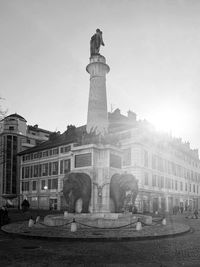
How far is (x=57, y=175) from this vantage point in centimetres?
5547

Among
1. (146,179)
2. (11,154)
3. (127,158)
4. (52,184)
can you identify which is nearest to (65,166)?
(52,184)

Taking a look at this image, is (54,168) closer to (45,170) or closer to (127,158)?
(45,170)

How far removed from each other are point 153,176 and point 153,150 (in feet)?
14.1

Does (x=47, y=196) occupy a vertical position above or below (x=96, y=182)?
below

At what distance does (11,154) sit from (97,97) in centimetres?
4749

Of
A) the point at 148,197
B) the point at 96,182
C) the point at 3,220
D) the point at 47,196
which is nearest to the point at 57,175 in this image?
the point at 47,196

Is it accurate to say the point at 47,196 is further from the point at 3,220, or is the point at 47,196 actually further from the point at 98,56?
the point at 98,56

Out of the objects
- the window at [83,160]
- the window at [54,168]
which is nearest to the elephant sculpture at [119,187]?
the window at [83,160]

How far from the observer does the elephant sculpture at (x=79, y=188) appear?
65.7ft

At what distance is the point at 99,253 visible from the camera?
11438mm

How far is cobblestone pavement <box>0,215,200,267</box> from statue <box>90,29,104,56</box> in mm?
15456

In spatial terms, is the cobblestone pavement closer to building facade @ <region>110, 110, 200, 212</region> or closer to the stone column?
the stone column

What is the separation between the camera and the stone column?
22703mm

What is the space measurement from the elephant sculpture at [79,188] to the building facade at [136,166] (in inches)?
925
